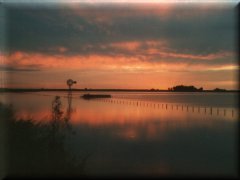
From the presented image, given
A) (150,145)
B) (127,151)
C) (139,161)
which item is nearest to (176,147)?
(150,145)

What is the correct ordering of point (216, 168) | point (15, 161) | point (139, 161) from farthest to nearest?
point (139, 161)
point (216, 168)
point (15, 161)

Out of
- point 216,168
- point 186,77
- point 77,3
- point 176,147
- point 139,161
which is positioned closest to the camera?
point 77,3

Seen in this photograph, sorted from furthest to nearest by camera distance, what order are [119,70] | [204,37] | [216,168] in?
[119,70], [204,37], [216,168]

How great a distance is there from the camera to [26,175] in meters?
4.08

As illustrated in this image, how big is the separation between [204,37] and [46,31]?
Result: 3783mm

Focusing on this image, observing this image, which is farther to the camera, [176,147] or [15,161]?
[176,147]

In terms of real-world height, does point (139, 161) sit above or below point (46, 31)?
below

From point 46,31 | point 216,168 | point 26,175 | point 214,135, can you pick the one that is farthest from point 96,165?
point 214,135

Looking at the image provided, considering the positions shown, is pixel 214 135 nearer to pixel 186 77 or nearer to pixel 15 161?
pixel 186 77

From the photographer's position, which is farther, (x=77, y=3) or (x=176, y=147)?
(x=176, y=147)

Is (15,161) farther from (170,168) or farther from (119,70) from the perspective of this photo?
(119,70)

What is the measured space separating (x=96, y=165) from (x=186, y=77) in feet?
29.3

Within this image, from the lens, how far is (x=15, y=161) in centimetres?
434

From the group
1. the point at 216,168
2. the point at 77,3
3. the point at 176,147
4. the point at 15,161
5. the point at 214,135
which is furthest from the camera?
the point at 214,135
